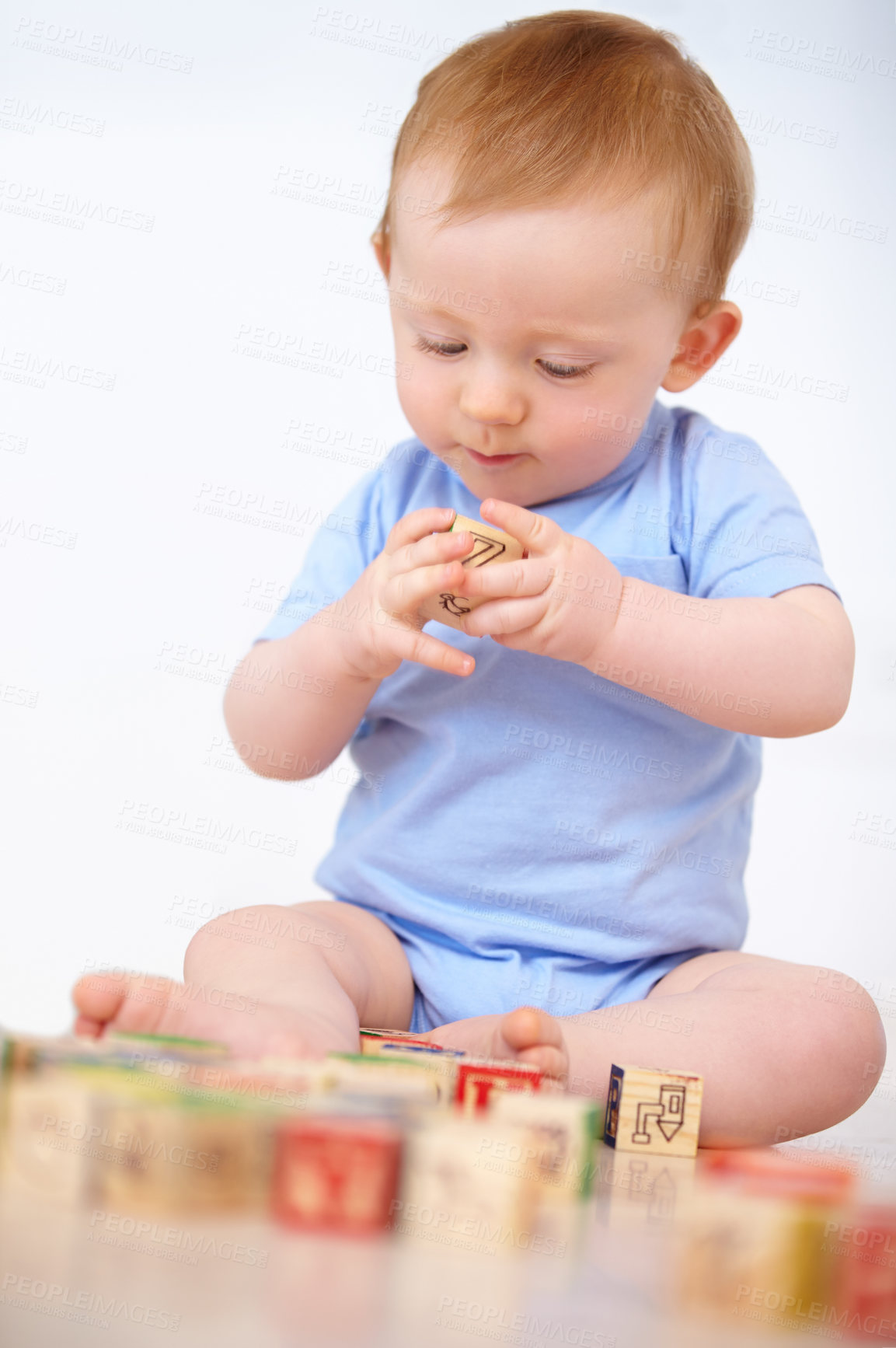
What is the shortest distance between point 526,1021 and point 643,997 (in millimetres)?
323

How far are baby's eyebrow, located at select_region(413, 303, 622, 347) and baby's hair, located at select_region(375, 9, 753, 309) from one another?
69mm

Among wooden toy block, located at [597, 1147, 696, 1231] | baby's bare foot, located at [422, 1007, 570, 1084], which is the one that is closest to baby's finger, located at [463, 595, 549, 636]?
baby's bare foot, located at [422, 1007, 570, 1084]

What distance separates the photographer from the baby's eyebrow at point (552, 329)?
1.11 metres

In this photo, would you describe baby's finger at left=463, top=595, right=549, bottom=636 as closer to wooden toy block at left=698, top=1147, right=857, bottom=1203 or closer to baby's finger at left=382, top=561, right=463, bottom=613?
baby's finger at left=382, top=561, right=463, bottom=613

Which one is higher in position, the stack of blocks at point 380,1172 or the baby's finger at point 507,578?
the baby's finger at point 507,578

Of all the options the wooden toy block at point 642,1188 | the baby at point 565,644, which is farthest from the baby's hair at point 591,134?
the wooden toy block at point 642,1188

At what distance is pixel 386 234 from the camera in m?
1.31

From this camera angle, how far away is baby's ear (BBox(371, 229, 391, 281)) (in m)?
1.33

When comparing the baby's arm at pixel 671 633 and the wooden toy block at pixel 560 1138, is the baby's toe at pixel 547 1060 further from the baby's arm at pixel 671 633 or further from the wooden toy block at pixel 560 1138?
the baby's arm at pixel 671 633

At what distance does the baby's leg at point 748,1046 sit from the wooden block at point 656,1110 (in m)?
0.05

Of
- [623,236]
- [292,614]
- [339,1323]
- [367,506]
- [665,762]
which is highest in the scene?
[623,236]

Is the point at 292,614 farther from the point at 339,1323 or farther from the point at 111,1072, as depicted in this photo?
the point at 339,1323

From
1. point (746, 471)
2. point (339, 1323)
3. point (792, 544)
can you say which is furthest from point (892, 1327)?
point (746, 471)

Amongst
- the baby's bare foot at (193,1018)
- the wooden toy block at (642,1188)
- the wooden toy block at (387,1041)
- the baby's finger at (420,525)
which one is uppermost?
the baby's finger at (420,525)
